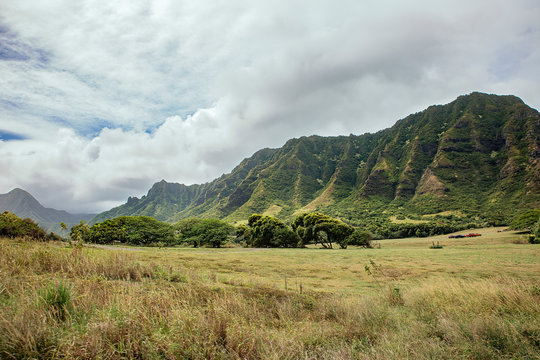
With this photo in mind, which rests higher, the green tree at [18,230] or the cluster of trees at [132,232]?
the green tree at [18,230]

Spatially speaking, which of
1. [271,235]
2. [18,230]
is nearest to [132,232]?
[271,235]

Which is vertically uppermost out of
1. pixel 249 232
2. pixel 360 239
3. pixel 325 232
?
pixel 325 232

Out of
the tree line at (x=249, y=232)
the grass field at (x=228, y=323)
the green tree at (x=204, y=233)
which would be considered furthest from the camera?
the green tree at (x=204, y=233)

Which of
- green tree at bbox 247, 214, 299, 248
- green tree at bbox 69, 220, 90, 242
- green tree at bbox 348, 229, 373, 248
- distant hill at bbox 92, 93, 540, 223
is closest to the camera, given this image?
green tree at bbox 69, 220, 90, 242

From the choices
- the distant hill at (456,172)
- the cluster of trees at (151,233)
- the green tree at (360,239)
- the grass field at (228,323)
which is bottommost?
the green tree at (360,239)

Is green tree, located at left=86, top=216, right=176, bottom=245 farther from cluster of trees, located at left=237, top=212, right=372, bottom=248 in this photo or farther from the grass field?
the grass field

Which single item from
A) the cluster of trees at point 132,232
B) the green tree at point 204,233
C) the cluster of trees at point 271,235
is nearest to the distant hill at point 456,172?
the cluster of trees at point 271,235

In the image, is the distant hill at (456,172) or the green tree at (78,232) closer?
the green tree at (78,232)

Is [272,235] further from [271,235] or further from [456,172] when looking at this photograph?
[456,172]

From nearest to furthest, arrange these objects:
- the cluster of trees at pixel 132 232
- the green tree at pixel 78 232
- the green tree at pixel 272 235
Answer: the green tree at pixel 78 232 → the cluster of trees at pixel 132 232 → the green tree at pixel 272 235

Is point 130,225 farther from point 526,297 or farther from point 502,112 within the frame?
point 502,112

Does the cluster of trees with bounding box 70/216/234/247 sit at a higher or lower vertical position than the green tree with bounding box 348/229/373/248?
higher

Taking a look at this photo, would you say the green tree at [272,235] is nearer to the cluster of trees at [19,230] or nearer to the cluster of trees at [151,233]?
the cluster of trees at [151,233]

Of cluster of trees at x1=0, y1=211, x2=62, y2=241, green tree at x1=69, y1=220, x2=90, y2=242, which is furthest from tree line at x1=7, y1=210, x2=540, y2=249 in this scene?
green tree at x1=69, y1=220, x2=90, y2=242
